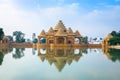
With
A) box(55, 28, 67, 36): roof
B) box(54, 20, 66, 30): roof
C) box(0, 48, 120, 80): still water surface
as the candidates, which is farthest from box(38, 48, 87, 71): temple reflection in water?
box(54, 20, 66, 30): roof

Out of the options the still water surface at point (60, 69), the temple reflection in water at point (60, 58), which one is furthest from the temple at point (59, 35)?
the still water surface at point (60, 69)

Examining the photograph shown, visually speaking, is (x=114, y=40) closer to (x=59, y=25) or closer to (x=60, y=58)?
(x=59, y=25)

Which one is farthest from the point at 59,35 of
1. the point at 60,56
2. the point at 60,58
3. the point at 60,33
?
the point at 60,58

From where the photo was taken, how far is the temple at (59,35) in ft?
161

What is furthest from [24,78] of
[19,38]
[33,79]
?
[19,38]

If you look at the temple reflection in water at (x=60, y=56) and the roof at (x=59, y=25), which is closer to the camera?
the temple reflection in water at (x=60, y=56)

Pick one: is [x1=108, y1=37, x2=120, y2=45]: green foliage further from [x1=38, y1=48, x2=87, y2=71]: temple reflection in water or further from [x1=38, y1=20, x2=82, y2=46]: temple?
[x1=38, y1=48, x2=87, y2=71]: temple reflection in water

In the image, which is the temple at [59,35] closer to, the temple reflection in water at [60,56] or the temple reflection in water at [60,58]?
the temple reflection in water at [60,56]

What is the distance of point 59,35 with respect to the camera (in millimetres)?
48594

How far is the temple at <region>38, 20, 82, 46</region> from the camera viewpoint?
1932 inches

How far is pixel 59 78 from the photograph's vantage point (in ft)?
30.7

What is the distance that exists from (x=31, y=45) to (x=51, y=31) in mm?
6769

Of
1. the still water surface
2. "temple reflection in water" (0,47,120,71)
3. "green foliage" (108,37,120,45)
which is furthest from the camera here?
"green foliage" (108,37,120,45)

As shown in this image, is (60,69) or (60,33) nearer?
(60,69)
